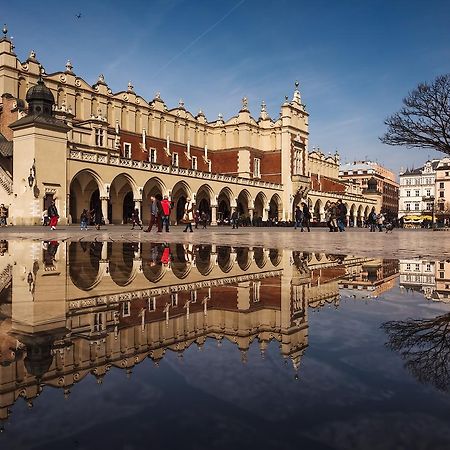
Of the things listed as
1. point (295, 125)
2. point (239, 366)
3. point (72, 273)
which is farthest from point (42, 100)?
point (295, 125)

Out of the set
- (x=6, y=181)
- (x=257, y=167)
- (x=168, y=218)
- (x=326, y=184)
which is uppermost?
(x=257, y=167)

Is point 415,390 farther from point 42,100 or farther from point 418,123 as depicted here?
point 42,100

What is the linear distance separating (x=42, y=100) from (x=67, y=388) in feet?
105

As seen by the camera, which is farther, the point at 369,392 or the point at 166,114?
the point at 166,114

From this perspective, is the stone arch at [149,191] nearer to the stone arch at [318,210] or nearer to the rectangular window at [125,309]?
the stone arch at [318,210]

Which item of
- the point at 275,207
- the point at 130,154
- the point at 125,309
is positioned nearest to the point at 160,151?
the point at 130,154

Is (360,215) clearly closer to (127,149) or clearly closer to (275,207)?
(275,207)

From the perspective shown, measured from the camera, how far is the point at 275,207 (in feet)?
187

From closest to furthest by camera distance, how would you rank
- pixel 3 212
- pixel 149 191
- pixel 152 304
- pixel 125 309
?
pixel 125 309
pixel 152 304
pixel 3 212
pixel 149 191

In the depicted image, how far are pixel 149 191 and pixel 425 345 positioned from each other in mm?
39016

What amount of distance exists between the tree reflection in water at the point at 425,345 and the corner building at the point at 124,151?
27535mm

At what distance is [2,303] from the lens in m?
3.66

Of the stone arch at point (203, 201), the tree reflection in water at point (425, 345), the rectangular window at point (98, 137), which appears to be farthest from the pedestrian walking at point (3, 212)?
the tree reflection in water at point (425, 345)

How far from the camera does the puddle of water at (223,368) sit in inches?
57.3
